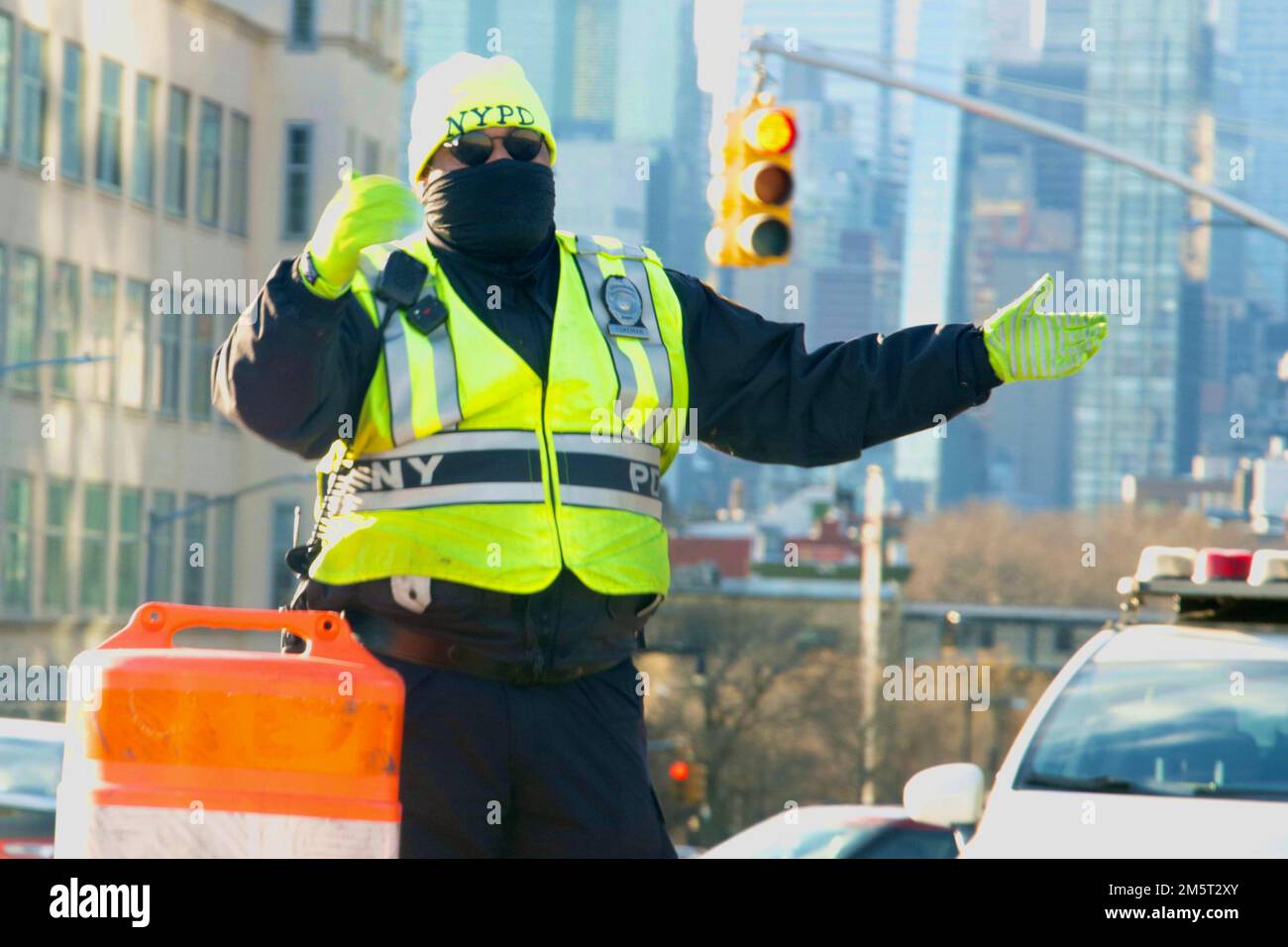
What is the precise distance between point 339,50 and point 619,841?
5233 cm

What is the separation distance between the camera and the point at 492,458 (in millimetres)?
3654

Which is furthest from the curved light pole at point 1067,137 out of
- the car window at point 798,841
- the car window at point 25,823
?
the car window at point 25,823

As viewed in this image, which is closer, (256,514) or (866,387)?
(866,387)

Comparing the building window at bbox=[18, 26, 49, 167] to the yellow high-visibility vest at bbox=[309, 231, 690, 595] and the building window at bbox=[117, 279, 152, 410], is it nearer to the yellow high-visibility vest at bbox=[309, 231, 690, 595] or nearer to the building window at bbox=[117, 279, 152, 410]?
the building window at bbox=[117, 279, 152, 410]

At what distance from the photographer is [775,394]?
402 cm

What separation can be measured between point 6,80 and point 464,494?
4054cm

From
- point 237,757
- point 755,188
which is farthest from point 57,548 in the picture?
point 237,757

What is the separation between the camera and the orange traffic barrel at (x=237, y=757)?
3.16 m

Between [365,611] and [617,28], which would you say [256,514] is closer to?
[365,611]

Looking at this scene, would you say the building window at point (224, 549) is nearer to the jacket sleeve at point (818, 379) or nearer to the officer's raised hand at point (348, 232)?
the jacket sleeve at point (818, 379)

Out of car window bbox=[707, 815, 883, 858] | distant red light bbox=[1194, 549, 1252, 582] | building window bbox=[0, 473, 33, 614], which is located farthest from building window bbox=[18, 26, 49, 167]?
distant red light bbox=[1194, 549, 1252, 582]

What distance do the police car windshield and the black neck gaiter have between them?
10.8 feet
